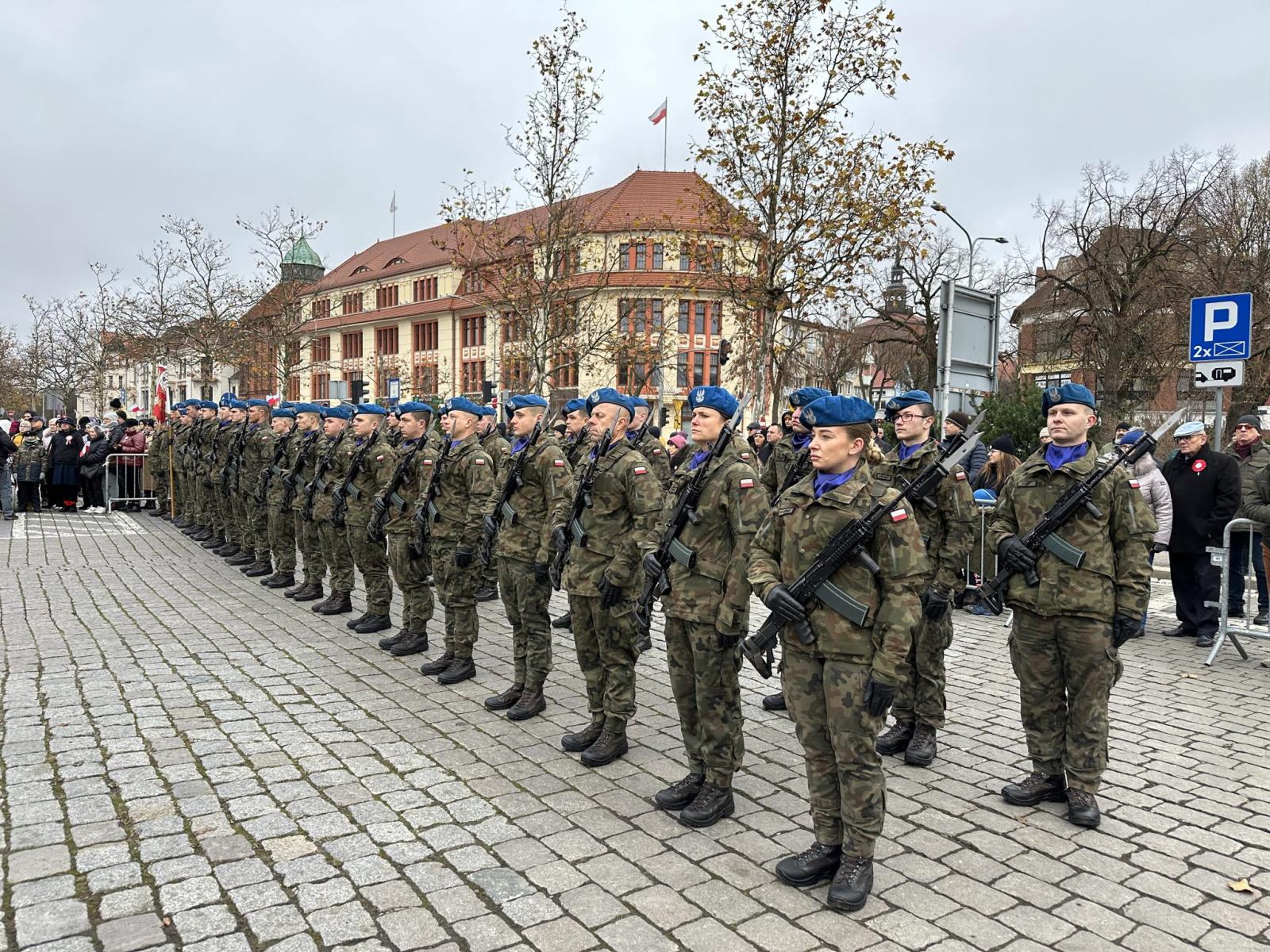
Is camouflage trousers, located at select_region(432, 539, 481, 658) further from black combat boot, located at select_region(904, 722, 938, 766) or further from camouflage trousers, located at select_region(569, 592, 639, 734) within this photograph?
black combat boot, located at select_region(904, 722, 938, 766)

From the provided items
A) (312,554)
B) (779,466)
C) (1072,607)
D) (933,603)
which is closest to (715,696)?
(933,603)

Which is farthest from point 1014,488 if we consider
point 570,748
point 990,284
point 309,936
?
point 990,284

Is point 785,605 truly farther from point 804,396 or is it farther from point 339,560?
point 339,560

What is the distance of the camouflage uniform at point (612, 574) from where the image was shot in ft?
17.0

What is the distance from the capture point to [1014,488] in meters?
4.98

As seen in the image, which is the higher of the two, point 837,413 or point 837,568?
point 837,413

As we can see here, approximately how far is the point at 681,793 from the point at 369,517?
4976mm

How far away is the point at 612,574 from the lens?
5.06 meters

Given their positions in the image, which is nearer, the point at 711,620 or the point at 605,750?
the point at 711,620

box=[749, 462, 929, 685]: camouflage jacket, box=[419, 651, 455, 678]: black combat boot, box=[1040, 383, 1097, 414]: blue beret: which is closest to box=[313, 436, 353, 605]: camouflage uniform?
box=[419, 651, 455, 678]: black combat boot

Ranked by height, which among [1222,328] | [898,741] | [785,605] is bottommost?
[898,741]

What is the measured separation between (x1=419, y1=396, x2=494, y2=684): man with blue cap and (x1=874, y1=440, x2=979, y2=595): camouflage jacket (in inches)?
126

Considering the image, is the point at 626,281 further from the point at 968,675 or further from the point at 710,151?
the point at 968,675

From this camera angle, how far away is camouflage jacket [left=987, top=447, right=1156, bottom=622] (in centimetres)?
445
